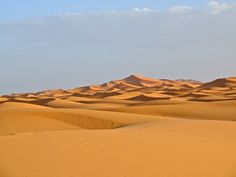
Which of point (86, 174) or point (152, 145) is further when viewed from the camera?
point (152, 145)

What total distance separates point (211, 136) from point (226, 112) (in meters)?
10.4

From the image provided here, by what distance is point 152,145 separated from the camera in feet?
27.8

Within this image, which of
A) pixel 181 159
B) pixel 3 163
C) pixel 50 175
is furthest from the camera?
pixel 181 159

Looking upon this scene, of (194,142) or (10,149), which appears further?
(194,142)

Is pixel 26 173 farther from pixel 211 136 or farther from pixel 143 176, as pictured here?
pixel 211 136

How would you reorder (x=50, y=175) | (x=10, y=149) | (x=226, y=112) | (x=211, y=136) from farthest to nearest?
(x=226, y=112) < (x=211, y=136) < (x=10, y=149) < (x=50, y=175)

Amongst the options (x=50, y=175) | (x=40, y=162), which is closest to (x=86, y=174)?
(x=50, y=175)

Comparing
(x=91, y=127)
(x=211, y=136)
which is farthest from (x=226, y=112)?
(x=211, y=136)

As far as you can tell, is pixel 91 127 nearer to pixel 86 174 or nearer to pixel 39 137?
pixel 39 137

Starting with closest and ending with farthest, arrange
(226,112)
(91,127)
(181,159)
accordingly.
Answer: (181,159), (91,127), (226,112)

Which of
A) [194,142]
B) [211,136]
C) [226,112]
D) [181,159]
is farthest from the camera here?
[226,112]

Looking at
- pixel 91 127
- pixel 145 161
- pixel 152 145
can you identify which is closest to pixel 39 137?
pixel 152 145

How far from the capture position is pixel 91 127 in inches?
639

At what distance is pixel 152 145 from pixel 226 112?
1217 cm
